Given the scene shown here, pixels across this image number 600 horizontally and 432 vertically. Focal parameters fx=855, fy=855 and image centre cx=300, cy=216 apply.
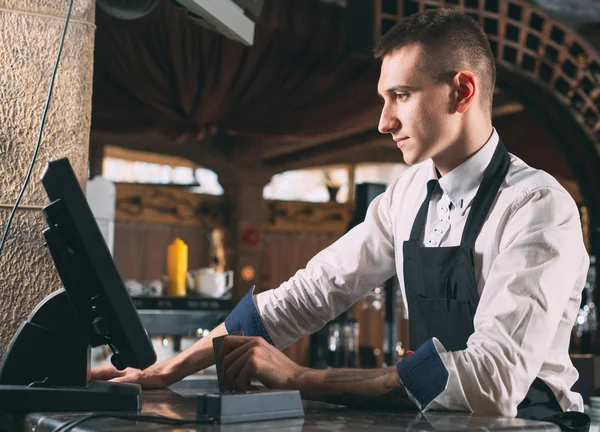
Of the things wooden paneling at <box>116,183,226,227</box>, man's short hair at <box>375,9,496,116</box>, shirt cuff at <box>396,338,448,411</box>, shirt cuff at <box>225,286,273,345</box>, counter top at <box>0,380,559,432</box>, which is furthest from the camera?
wooden paneling at <box>116,183,226,227</box>

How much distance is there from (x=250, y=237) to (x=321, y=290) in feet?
23.4

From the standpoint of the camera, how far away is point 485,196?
1.50 m

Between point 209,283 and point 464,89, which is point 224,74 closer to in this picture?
point 209,283

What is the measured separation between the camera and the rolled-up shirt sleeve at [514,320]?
122 cm

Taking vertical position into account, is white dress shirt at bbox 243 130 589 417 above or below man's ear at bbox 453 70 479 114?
below

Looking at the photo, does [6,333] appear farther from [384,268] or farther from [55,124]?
[384,268]

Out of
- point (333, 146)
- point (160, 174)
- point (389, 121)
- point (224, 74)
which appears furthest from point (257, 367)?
point (160, 174)

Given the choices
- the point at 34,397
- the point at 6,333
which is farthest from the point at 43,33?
Answer: the point at 34,397

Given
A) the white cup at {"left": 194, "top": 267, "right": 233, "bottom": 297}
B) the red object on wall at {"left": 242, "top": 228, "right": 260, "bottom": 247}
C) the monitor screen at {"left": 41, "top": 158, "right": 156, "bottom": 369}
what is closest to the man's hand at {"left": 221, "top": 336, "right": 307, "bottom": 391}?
the monitor screen at {"left": 41, "top": 158, "right": 156, "bottom": 369}

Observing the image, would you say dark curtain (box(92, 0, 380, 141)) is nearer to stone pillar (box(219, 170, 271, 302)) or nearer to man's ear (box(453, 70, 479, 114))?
man's ear (box(453, 70, 479, 114))

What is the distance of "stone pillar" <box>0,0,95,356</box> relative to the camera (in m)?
1.50

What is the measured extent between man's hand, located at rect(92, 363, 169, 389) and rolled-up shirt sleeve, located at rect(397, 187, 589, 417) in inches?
21.0

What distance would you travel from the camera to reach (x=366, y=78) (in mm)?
4367

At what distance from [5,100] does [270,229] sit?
26.7 feet
